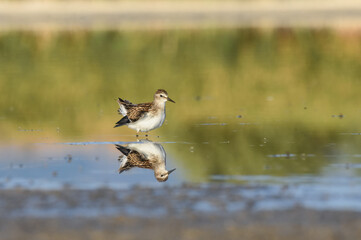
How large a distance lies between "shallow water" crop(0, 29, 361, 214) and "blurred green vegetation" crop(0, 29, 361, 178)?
5cm

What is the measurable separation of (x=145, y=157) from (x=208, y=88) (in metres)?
14.1

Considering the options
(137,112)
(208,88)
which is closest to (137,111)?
(137,112)

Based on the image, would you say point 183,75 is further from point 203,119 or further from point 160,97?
point 160,97

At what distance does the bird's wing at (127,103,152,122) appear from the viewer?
1875 centimetres

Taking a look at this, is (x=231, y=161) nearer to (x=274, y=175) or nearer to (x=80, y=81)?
(x=274, y=175)

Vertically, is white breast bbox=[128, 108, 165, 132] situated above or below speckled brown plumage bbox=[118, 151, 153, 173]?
above

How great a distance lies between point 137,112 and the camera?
61.8 ft

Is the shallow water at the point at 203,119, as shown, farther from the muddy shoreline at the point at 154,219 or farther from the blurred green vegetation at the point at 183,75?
the muddy shoreline at the point at 154,219

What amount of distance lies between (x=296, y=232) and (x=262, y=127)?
10.3 meters

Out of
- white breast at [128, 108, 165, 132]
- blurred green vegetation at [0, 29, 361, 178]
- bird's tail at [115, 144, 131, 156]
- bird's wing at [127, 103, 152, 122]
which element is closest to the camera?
bird's tail at [115, 144, 131, 156]

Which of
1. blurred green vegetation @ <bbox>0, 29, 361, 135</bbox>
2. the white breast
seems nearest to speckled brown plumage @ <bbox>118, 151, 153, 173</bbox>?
the white breast

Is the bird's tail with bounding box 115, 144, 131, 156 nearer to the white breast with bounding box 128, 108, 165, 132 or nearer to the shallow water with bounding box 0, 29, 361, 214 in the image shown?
the shallow water with bounding box 0, 29, 361, 214

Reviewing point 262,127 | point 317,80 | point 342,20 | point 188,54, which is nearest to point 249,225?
point 262,127

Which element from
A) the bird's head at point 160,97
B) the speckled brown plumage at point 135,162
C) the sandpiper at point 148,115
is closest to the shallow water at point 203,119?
the speckled brown plumage at point 135,162
